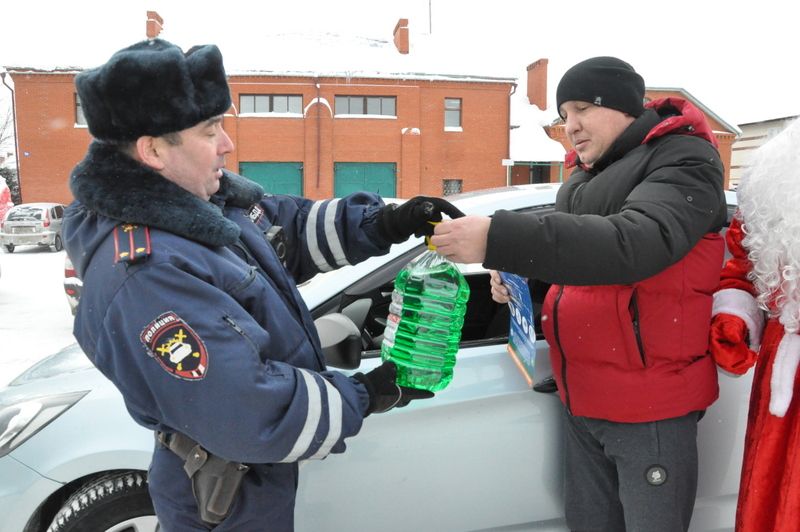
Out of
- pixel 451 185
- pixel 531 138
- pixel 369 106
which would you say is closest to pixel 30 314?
pixel 369 106

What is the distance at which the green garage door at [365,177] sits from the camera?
83.0 feet

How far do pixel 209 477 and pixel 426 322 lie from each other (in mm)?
788

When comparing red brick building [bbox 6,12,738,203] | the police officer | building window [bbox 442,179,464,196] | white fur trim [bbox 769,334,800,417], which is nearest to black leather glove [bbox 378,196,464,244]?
the police officer

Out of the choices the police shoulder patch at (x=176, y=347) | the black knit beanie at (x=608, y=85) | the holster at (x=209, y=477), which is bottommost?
the holster at (x=209, y=477)

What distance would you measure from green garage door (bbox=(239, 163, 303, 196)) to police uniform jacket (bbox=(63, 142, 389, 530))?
24053 millimetres

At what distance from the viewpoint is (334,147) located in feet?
82.3

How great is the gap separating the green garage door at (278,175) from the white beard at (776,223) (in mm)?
24044

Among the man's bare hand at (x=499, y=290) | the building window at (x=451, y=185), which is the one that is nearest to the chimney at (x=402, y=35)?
the building window at (x=451, y=185)

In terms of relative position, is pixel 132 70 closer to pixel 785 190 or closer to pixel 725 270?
pixel 785 190

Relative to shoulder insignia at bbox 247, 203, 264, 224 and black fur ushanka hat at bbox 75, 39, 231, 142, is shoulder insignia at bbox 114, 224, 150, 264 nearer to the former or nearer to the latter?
black fur ushanka hat at bbox 75, 39, 231, 142

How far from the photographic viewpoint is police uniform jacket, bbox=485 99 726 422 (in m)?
1.44

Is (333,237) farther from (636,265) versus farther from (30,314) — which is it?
(30,314)

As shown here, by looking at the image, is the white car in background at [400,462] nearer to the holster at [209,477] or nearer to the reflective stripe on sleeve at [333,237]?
the reflective stripe on sleeve at [333,237]

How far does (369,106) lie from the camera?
84.0 ft
